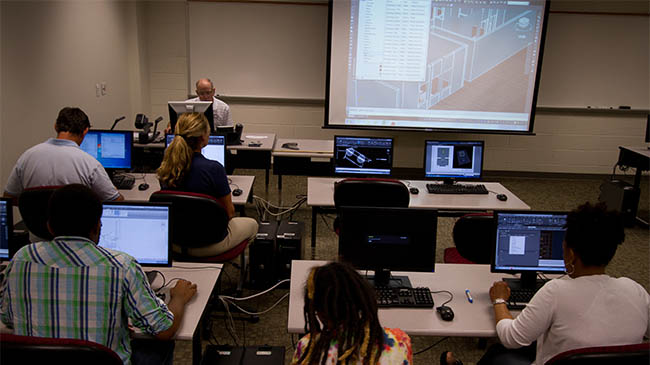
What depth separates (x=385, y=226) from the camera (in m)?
2.25

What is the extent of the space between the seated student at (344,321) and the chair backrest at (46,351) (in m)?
0.59

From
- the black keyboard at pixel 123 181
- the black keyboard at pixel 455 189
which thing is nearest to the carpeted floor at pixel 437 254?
the black keyboard at pixel 455 189

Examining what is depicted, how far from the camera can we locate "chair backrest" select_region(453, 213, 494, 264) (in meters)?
2.75

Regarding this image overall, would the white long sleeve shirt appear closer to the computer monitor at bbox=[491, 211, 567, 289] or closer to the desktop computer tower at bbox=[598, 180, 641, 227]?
the computer monitor at bbox=[491, 211, 567, 289]

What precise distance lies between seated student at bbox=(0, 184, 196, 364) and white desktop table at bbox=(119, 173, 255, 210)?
1.94 metres

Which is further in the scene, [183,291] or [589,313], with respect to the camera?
[183,291]

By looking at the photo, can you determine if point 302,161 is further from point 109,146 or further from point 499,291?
point 499,291

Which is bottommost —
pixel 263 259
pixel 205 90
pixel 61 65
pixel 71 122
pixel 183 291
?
pixel 263 259

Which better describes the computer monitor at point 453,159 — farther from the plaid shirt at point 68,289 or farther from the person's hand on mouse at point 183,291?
the plaid shirt at point 68,289

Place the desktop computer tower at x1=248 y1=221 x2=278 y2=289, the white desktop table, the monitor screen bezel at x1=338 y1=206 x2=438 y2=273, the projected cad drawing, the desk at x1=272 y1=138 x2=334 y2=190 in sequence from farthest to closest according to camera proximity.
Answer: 1. the desk at x1=272 y1=138 x2=334 y2=190
2. the projected cad drawing
3. the white desktop table
4. the desktop computer tower at x1=248 y1=221 x2=278 y2=289
5. the monitor screen bezel at x1=338 y1=206 x2=438 y2=273

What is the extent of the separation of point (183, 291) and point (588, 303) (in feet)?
4.88

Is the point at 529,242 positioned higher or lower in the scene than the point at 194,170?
lower

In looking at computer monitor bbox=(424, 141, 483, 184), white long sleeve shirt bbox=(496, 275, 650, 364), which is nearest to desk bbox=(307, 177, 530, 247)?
computer monitor bbox=(424, 141, 483, 184)

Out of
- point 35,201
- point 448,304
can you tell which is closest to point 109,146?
point 35,201
